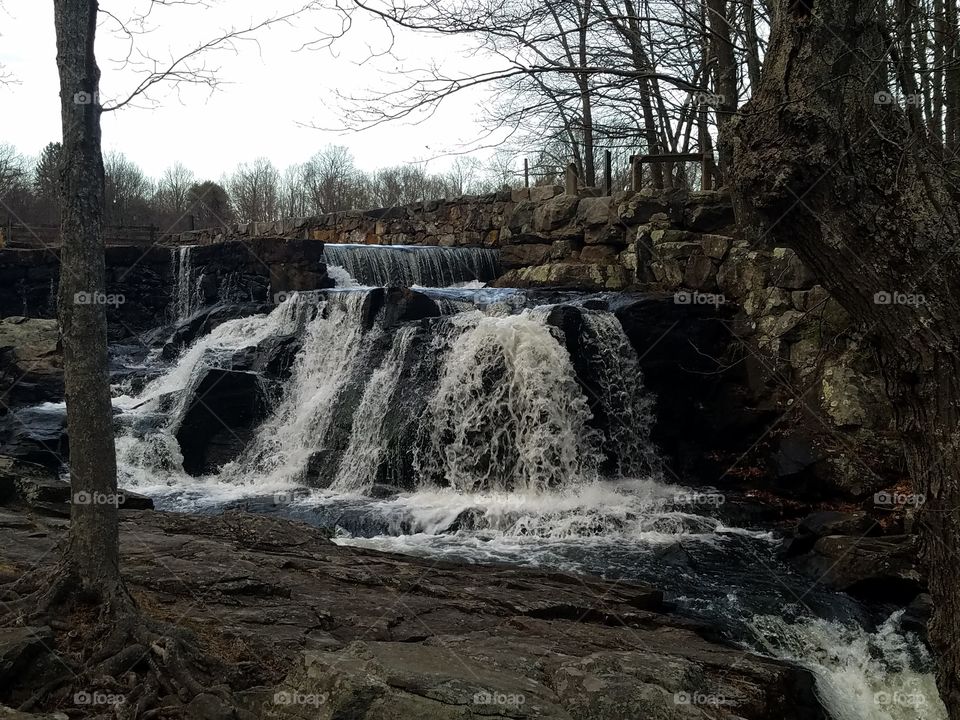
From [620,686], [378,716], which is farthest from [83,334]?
[620,686]

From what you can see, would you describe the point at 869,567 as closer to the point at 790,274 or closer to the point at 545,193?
the point at 790,274

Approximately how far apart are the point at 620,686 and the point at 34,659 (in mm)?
2540

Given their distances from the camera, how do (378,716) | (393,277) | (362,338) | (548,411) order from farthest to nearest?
(393,277) → (362,338) → (548,411) → (378,716)

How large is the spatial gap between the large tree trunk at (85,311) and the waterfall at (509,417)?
21.0 ft

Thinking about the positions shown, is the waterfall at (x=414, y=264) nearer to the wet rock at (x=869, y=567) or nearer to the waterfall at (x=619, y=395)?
the waterfall at (x=619, y=395)

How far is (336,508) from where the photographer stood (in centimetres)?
937

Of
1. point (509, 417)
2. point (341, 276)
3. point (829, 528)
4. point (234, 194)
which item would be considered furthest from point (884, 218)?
point (234, 194)

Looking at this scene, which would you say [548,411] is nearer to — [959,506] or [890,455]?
[890,455]

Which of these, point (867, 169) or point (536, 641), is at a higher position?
point (867, 169)

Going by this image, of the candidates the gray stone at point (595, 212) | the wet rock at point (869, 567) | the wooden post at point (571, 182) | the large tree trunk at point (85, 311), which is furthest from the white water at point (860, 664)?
the wooden post at point (571, 182)

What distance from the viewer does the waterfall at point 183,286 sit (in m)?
19.2

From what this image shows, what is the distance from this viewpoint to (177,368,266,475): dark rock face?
11.7 meters

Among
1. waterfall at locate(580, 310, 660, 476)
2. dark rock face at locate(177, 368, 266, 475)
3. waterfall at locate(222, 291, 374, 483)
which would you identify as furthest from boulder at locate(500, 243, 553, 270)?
dark rock face at locate(177, 368, 266, 475)

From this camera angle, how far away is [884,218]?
3025 mm
